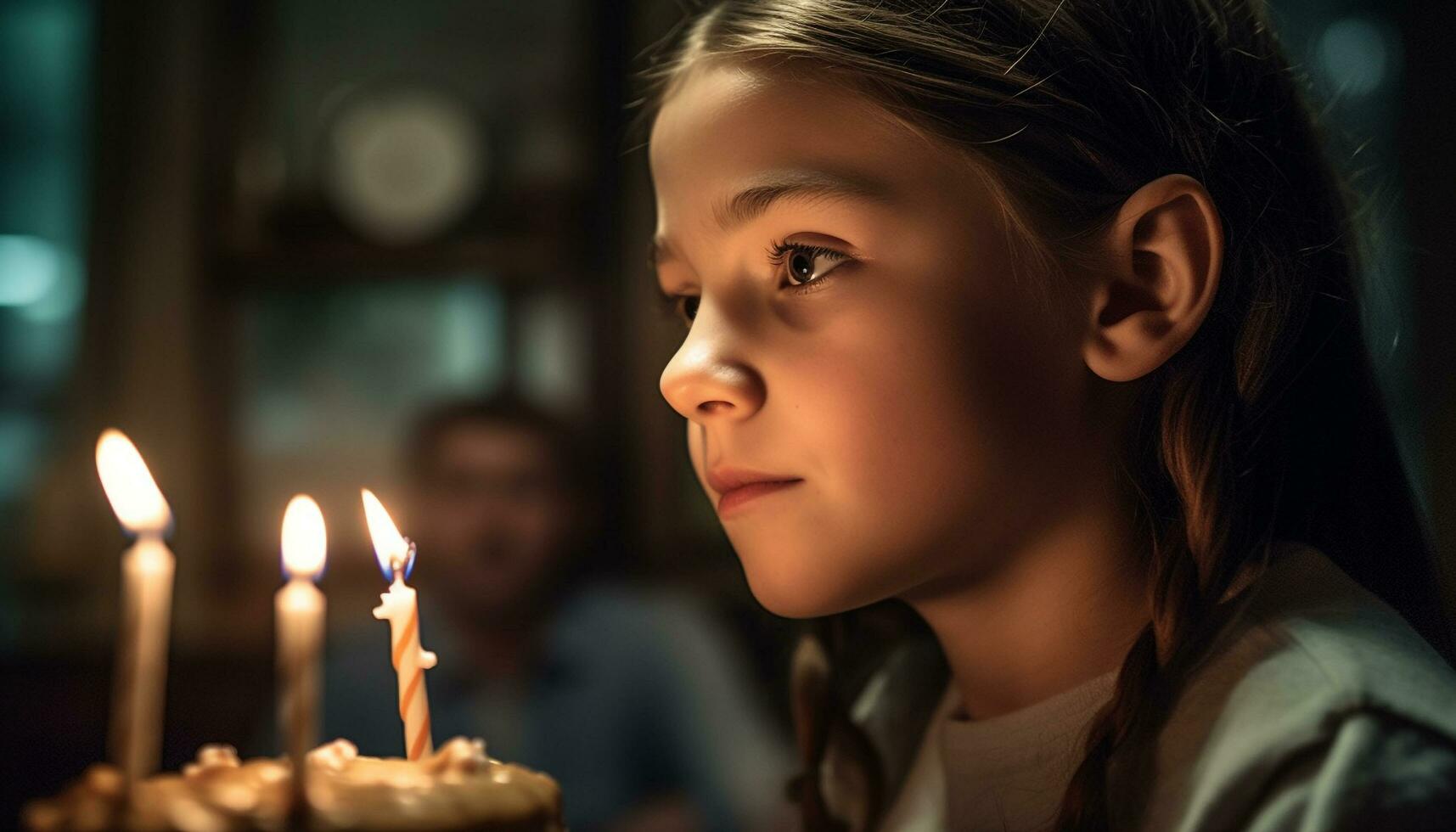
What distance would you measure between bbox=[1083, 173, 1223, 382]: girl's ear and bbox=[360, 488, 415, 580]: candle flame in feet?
1.42

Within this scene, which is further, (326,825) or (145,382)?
(145,382)

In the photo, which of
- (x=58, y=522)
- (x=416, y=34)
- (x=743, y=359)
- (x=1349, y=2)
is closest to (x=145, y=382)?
(x=58, y=522)

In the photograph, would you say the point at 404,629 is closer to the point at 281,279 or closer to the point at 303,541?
the point at 303,541

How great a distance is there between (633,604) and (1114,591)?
5.92 feet

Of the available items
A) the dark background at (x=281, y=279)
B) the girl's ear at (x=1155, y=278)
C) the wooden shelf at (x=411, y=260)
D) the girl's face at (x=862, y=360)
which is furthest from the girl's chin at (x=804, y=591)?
the wooden shelf at (x=411, y=260)

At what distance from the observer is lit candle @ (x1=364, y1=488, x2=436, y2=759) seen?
0.50m

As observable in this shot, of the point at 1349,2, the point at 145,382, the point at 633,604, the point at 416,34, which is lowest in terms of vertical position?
the point at 633,604

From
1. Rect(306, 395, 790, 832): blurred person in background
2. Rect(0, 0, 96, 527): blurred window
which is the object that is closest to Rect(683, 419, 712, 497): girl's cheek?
Rect(306, 395, 790, 832): blurred person in background

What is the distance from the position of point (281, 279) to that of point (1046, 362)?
91.7 inches

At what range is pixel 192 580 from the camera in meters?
2.53

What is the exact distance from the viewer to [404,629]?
51 cm

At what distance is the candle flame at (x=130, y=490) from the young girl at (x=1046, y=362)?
0.31 m

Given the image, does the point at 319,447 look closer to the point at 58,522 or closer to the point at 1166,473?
the point at 58,522

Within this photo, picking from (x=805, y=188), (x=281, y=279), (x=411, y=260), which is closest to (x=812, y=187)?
(x=805, y=188)
